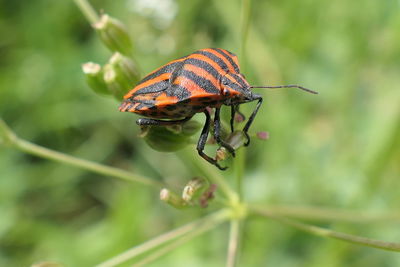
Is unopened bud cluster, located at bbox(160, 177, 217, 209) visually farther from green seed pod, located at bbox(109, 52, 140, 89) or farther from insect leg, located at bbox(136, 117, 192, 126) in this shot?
green seed pod, located at bbox(109, 52, 140, 89)

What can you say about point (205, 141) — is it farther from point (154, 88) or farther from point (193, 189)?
point (154, 88)

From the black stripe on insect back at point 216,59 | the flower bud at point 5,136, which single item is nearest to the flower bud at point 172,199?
the black stripe on insect back at point 216,59

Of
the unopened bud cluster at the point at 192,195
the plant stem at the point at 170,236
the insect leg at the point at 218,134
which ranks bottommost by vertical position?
the plant stem at the point at 170,236

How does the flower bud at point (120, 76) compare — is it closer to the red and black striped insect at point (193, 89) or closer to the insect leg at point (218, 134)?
the red and black striped insect at point (193, 89)

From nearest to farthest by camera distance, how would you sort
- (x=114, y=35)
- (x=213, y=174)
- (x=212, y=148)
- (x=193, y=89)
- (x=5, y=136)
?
(x=193, y=89) < (x=114, y=35) < (x=5, y=136) < (x=213, y=174) < (x=212, y=148)

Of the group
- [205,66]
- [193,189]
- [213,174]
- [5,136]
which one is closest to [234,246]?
[213,174]

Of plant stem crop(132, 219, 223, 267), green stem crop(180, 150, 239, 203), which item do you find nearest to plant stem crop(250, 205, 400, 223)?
green stem crop(180, 150, 239, 203)

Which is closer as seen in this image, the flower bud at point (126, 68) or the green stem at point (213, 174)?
the flower bud at point (126, 68)
